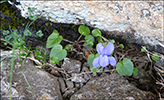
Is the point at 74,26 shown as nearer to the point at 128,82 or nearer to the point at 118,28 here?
the point at 118,28

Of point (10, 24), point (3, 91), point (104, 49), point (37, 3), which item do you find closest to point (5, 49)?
point (10, 24)

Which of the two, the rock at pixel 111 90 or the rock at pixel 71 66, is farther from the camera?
the rock at pixel 71 66

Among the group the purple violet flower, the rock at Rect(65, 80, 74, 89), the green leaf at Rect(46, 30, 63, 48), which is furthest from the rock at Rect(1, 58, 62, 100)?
the purple violet flower

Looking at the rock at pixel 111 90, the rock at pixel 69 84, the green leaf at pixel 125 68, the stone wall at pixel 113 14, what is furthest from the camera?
the rock at pixel 69 84

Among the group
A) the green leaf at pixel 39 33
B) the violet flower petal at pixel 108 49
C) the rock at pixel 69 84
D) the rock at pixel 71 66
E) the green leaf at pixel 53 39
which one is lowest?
the rock at pixel 69 84

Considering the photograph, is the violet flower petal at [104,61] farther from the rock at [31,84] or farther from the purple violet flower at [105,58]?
the rock at [31,84]

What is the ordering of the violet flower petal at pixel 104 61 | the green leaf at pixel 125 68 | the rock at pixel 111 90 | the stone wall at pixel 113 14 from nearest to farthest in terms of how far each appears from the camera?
the stone wall at pixel 113 14 → the violet flower petal at pixel 104 61 → the rock at pixel 111 90 → the green leaf at pixel 125 68

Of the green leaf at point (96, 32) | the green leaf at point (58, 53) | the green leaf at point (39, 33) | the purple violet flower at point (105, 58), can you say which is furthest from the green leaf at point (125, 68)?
the green leaf at point (39, 33)

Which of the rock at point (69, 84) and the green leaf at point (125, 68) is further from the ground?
the green leaf at point (125, 68)
